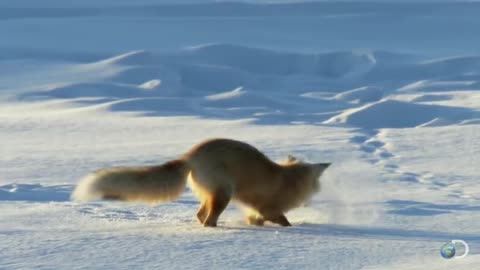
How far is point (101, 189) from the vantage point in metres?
5.41

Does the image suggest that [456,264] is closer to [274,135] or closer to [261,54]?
[274,135]

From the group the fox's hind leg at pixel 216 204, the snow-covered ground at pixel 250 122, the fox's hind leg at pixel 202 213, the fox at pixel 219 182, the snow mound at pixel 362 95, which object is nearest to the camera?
the snow-covered ground at pixel 250 122

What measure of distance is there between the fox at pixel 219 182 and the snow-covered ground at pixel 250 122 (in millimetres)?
139

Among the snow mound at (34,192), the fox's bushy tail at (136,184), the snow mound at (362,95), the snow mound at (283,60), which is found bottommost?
the fox's bushy tail at (136,184)

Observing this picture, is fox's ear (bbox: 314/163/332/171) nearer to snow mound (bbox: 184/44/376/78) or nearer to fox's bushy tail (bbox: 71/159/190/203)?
fox's bushy tail (bbox: 71/159/190/203)

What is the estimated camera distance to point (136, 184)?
18.2 feet

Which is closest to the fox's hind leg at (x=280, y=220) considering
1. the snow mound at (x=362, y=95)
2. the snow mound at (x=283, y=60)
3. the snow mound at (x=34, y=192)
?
the snow mound at (x=34, y=192)

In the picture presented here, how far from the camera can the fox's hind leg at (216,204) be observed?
565cm

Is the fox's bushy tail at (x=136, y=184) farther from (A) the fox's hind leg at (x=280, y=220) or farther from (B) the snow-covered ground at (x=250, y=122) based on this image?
(A) the fox's hind leg at (x=280, y=220)

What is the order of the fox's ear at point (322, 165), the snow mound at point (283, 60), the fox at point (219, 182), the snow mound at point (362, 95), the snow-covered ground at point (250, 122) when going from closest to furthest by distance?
the snow-covered ground at point (250, 122) → the fox at point (219, 182) → the fox's ear at point (322, 165) → the snow mound at point (362, 95) → the snow mound at point (283, 60)

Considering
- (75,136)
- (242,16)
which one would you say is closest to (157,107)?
(75,136)

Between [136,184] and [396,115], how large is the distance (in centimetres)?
662

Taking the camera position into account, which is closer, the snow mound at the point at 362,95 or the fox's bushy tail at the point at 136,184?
the fox's bushy tail at the point at 136,184

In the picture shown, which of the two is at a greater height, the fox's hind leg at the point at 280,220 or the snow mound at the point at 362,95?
the snow mound at the point at 362,95
